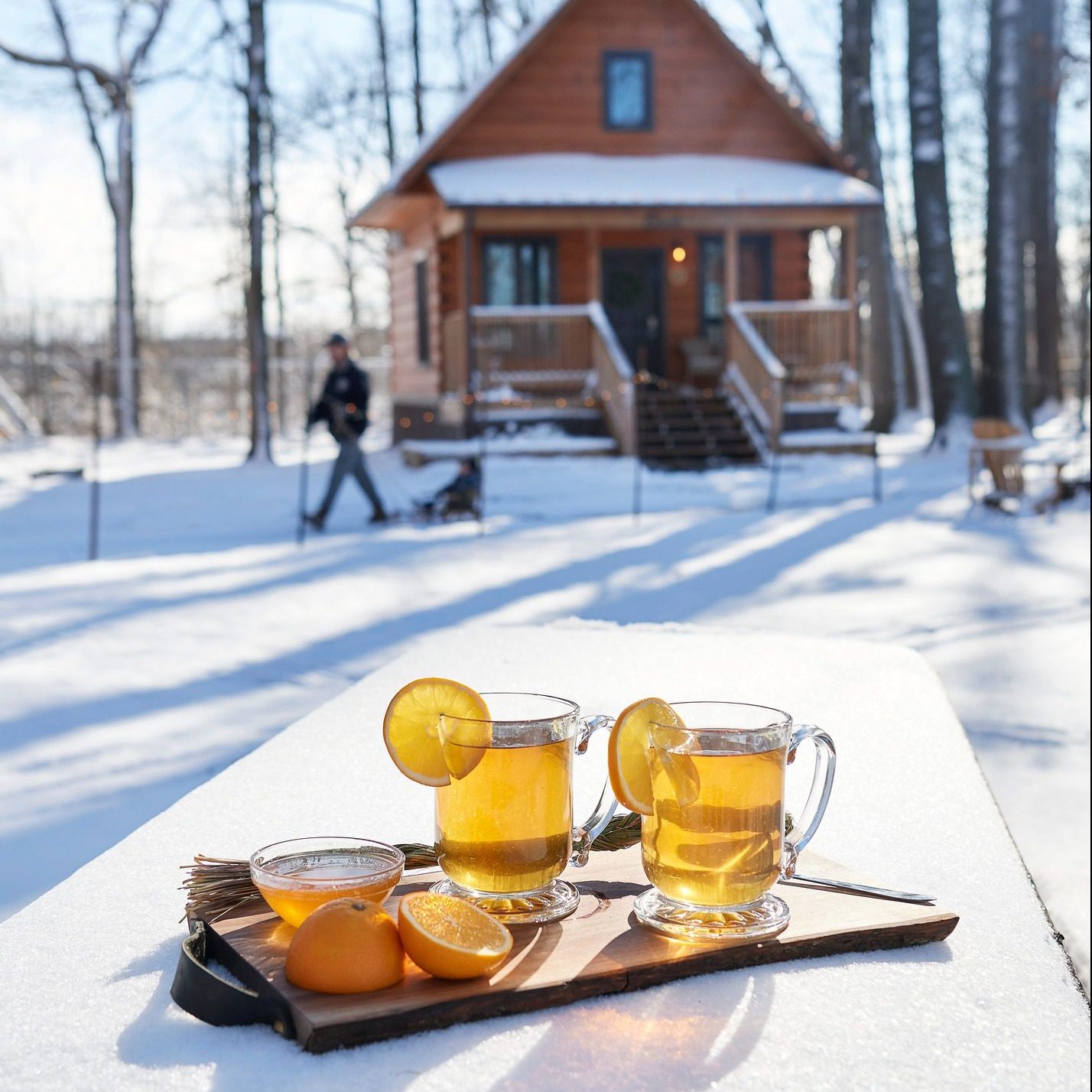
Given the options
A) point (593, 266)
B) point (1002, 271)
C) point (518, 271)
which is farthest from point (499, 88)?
point (1002, 271)

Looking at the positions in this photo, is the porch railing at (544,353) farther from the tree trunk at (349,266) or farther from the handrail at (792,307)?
the tree trunk at (349,266)

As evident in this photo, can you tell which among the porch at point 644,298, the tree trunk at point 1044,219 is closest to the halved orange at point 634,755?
the porch at point 644,298

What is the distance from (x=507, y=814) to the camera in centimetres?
139

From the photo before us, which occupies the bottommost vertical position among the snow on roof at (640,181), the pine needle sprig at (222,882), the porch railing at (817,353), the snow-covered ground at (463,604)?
the snow-covered ground at (463,604)

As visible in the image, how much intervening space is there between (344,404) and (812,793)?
1065cm

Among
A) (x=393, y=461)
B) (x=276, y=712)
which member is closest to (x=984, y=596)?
(x=276, y=712)

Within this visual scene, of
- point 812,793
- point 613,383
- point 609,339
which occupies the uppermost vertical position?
point 609,339

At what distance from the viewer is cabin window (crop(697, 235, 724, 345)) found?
Answer: 20219 millimetres

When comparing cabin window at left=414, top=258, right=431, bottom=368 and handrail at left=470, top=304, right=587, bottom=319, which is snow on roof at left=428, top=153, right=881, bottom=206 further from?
cabin window at left=414, top=258, right=431, bottom=368

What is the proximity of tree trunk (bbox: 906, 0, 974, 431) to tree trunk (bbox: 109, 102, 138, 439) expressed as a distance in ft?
45.1

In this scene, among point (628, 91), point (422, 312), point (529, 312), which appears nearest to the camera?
point (529, 312)

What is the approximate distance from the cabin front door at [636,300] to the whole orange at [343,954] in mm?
19120

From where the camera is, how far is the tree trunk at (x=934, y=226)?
59.3 feet

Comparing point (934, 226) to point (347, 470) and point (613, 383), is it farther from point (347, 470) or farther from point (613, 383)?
point (347, 470)
